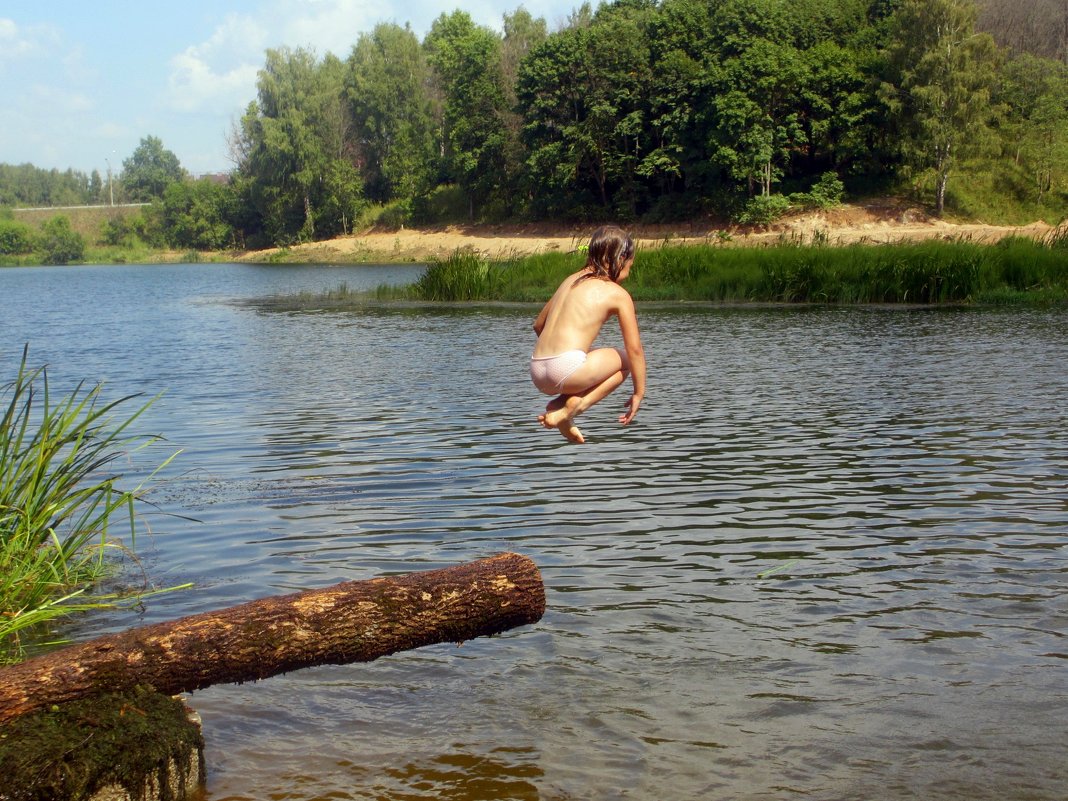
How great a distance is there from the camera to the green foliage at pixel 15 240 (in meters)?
128

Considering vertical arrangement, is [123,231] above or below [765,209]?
above

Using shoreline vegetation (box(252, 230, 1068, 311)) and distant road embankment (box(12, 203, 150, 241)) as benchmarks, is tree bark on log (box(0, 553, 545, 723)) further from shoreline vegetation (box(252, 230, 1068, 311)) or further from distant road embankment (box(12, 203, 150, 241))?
distant road embankment (box(12, 203, 150, 241))

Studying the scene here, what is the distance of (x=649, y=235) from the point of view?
69250mm

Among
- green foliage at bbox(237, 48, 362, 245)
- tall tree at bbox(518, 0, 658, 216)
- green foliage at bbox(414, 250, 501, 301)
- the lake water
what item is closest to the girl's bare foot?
the lake water

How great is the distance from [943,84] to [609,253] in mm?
58062

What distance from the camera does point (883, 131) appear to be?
63625 millimetres

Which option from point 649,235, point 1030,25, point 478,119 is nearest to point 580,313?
point 649,235

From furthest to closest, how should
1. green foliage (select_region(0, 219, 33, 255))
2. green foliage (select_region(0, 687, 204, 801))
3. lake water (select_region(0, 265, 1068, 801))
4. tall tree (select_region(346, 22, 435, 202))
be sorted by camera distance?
green foliage (select_region(0, 219, 33, 255)), tall tree (select_region(346, 22, 435, 202)), lake water (select_region(0, 265, 1068, 801)), green foliage (select_region(0, 687, 204, 801))

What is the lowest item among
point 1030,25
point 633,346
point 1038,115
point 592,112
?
point 633,346

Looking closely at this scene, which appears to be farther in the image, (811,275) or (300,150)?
(300,150)

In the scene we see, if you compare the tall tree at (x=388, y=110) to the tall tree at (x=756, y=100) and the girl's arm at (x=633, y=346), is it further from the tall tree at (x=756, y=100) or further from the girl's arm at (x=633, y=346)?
the girl's arm at (x=633, y=346)

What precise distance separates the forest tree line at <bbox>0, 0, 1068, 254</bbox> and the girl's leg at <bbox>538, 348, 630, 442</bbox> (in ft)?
187

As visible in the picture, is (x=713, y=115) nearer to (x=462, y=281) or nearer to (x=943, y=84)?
(x=943, y=84)

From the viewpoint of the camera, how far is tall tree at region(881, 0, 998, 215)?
58.4 m
